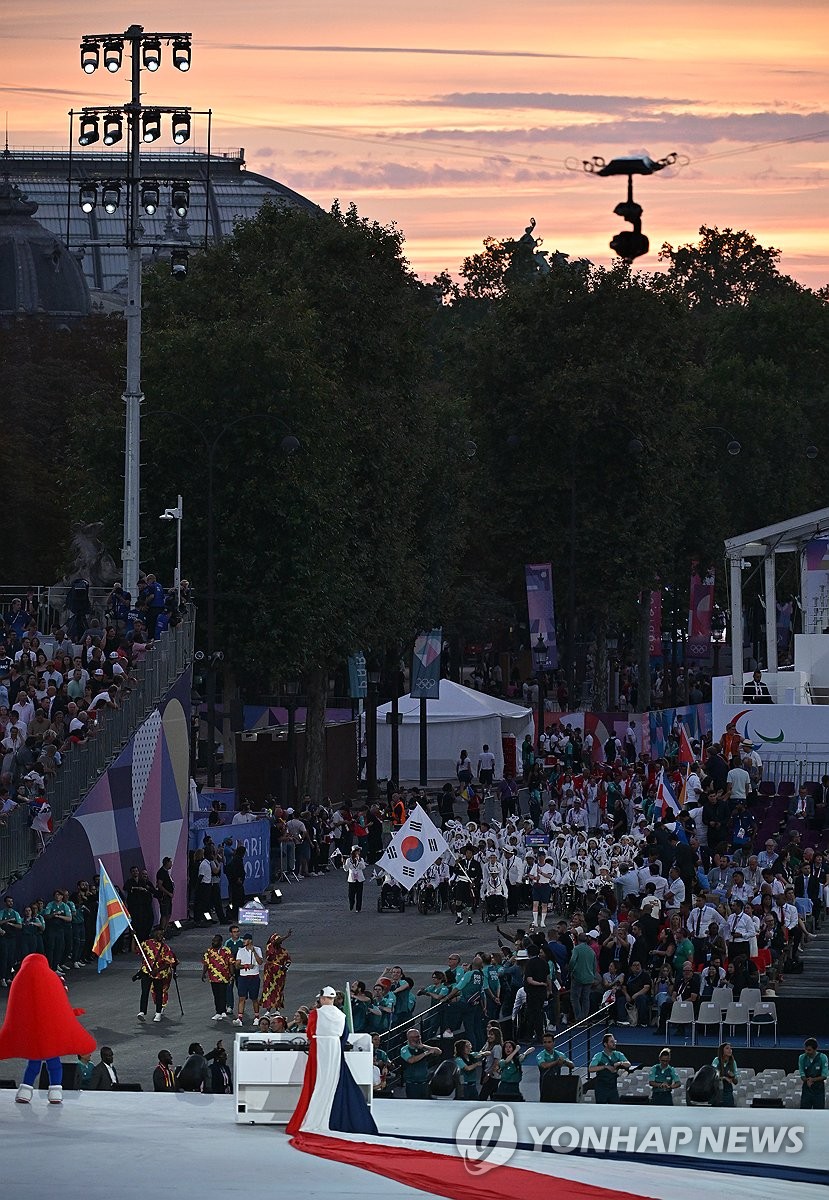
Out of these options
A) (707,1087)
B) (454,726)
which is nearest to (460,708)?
(454,726)

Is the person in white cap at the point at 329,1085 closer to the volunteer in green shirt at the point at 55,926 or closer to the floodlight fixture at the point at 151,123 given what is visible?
the volunteer in green shirt at the point at 55,926

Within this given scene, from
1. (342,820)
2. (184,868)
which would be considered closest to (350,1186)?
(184,868)

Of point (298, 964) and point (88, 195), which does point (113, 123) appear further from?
point (298, 964)

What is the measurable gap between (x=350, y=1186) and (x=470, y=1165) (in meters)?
1.66

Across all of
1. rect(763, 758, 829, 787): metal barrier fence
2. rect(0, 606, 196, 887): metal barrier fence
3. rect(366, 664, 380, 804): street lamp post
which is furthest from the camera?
rect(366, 664, 380, 804): street lamp post

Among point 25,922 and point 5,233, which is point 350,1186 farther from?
point 5,233

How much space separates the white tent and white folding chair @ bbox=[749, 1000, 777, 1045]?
35.1 metres

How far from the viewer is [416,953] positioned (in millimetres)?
37250

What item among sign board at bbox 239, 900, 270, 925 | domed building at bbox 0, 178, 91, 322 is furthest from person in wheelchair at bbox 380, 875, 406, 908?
domed building at bbox 0, 178, 91, 322

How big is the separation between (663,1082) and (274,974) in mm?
7856

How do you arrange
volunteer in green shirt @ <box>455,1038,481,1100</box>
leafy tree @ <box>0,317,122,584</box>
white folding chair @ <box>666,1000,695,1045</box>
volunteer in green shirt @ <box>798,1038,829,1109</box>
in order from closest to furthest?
volunteer in green shirt @ <box>798,1038,829,1109</box>, volunteer in green shirt @ <box>455,1038,481,1100</box>, white folding chair @ <box>666,1000,695,1045</box>, leafy tree @ <box>0,317,122,584</box>

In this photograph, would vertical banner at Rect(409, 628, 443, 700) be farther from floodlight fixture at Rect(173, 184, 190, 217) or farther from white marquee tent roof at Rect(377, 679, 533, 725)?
floodlight fixture at Rect(173, 184, 190, 217)

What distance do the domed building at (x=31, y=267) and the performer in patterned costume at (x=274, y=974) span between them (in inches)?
3579

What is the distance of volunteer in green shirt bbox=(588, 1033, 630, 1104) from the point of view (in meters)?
24.8
